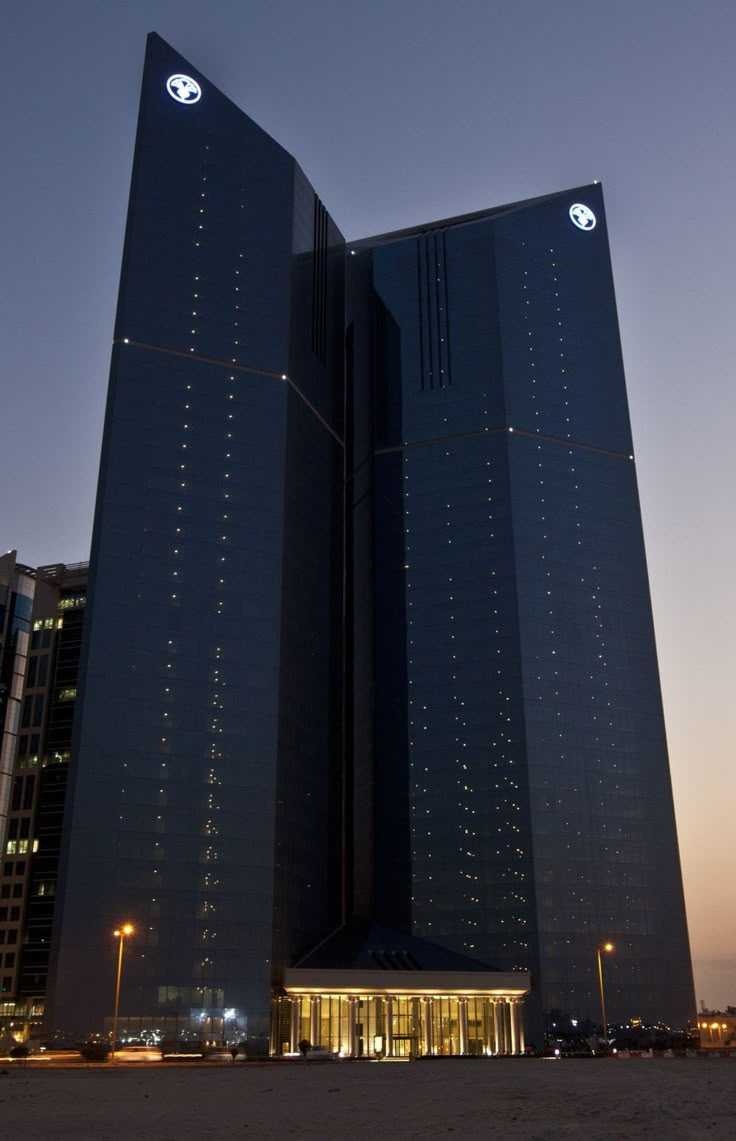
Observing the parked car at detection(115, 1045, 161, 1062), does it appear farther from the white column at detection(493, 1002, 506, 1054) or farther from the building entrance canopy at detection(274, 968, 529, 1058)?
the white column at detection(493, 1002, 506, 1054)

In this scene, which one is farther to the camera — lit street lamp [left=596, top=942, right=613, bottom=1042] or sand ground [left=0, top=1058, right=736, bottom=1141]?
lit street lamp [left=596, top=942, right=613, bottom=1042]

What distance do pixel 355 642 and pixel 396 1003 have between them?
155ft

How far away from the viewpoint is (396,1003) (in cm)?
11856

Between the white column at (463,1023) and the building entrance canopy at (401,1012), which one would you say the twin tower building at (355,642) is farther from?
the white column at (463,1023)

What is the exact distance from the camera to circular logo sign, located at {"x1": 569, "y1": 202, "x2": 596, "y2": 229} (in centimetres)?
16512

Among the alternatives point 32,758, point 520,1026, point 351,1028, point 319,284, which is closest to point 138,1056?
point 351,1028

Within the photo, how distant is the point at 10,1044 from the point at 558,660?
7388 cm

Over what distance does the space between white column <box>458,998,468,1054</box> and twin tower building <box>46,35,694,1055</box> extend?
0.44 m

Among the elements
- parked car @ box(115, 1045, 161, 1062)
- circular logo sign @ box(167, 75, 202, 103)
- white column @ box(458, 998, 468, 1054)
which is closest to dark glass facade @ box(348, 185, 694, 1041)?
white column @ box(458, 998, 468, 1054)

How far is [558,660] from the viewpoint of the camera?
13512 centimetres

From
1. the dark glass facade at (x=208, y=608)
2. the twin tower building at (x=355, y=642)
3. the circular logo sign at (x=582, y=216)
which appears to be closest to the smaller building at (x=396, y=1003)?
the twin tower building at (x=355, y=642)

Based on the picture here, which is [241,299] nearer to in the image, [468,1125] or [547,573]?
[547,573]

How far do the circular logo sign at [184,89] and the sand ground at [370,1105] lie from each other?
124449 millimetres

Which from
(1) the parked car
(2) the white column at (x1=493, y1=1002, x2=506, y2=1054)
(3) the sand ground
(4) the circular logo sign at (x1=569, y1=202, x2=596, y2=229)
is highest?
(4) the circular logo sign at (x1=569, y1=202, x2=596, y2=229)
